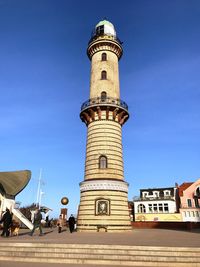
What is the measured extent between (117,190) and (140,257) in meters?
13.6

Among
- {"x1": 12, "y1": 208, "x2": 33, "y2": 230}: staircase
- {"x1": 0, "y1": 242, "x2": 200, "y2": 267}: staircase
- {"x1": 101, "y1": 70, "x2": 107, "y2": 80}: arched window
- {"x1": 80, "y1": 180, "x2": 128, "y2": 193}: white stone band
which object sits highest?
{"x1": 101, "y1": 70, "x2": 107, "y2": 80}: arched window

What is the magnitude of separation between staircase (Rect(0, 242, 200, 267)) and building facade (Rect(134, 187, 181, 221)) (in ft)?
144

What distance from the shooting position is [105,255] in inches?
395

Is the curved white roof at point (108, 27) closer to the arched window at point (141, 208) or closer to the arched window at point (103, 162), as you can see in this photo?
the arched window at point (103, 162)

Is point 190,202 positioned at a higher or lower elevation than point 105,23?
lower

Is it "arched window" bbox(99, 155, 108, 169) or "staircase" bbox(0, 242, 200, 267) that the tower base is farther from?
"staircase" bbox(0, 242, 200, 267)

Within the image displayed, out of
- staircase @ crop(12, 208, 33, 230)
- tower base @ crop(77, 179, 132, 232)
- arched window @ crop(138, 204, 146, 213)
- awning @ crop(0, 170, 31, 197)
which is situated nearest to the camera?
tower base @ crop(77, 179, 132, 232)

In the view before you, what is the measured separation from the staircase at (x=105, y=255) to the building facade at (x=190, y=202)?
42.5 metres

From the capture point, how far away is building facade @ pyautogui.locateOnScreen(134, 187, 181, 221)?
5116 cm

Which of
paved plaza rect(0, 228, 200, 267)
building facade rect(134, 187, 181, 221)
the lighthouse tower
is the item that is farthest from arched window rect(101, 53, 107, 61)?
building facade rect(134, 187, 181, 221)

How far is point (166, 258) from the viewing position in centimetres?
967

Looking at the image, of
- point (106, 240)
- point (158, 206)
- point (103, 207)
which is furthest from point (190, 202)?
point (106, 240)

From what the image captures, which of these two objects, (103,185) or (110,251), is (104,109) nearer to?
(103,185)

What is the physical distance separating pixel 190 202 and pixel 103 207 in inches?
1325
